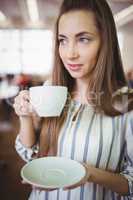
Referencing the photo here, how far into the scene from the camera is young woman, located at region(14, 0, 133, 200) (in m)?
0.56

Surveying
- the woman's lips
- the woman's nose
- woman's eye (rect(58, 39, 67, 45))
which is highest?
woman's eye (rect(58, 39, 67, 45))

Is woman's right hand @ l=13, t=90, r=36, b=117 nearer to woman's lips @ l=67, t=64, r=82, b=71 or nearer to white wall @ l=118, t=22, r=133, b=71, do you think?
woman's lips @ l=67, t=64, r=82, b=71

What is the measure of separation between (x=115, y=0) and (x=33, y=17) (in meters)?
0.18

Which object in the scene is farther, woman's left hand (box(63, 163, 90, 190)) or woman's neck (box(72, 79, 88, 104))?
woman's neck (box(72, 79, 88, 104))

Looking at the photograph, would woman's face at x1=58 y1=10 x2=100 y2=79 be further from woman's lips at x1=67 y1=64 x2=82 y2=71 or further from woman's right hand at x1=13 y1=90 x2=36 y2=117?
woman's right hand at x1=13 y1=90 x2=36 y2=117

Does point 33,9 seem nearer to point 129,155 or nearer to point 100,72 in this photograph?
point 100,72

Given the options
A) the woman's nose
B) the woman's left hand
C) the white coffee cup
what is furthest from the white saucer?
the woman's nose

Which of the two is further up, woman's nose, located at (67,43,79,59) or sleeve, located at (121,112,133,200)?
woman's nose, located at (67,43,79,59)

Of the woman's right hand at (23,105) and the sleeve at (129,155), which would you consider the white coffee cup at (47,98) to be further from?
the sleeve at (129,155)

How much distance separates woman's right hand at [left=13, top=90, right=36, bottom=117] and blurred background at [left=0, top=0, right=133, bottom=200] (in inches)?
0.9

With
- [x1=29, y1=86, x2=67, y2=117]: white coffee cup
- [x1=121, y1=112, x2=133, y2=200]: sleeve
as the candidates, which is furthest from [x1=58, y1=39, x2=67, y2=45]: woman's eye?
[x1=121, y1=112, x2=133, y2=200]: sleeve

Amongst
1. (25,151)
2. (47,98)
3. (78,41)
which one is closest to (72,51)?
(78,41)

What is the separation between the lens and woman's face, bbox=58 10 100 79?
554mm

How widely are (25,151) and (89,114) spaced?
0.17 meters
